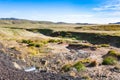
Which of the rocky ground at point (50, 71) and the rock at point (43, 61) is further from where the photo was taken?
the rock at point (43, 61)

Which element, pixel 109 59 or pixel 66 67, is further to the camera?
pixel 109 59

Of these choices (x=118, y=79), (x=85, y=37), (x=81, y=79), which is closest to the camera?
(x=81, y=79)

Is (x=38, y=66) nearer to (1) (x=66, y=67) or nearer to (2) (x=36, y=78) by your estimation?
(1) (x=66, y=67)

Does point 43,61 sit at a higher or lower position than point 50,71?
→ lower

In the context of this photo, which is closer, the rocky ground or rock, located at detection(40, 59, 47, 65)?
the rocky ground

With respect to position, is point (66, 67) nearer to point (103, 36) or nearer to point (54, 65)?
point (54, 65)

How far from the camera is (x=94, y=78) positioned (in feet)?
80.1

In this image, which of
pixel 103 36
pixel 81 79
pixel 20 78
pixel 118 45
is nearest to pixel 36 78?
pixel 20 78

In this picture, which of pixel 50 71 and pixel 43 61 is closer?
pixel 50 71

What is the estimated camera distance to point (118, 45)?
5503cm

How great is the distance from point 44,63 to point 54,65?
1.27 m

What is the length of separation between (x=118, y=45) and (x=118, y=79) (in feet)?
103

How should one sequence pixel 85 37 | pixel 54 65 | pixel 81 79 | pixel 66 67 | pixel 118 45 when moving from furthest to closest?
pixel 85 37, pixel 118 45, pixel 54 65, pixel 66 67, pixel 81 79

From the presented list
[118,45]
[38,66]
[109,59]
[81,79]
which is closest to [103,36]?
[118,45]
